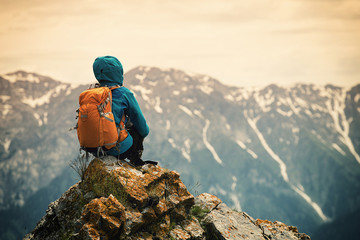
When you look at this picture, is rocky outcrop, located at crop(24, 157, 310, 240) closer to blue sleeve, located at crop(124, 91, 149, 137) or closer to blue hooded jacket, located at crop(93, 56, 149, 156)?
blue hooded jacket, located at crop(93, 56, 149, 156)

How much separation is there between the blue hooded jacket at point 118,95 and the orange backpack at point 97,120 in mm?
380

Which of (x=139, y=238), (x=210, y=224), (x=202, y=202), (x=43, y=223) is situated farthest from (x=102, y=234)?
(x=202, y=202)

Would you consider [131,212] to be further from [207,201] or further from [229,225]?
[207,201]

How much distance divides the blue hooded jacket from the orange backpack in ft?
1.25

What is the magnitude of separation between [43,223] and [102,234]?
119 inches

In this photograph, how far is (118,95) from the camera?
28.8 ft

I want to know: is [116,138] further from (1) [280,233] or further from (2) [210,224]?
(1) [280,233]

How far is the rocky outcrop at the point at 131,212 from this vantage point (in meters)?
7.74

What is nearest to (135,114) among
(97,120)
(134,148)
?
(134,148)

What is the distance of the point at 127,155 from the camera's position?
9539mm

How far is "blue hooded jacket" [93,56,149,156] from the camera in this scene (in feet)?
28.8

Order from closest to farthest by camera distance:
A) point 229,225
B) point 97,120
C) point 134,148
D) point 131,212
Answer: point 97,120 → point 131,212 → point 134,148 → point 229,225

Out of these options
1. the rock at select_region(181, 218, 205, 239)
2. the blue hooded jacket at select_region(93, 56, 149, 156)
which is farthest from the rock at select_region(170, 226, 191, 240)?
the blue hooded jacket at select_region(93, 56, 149, 156)

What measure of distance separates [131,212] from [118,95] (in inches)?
128
